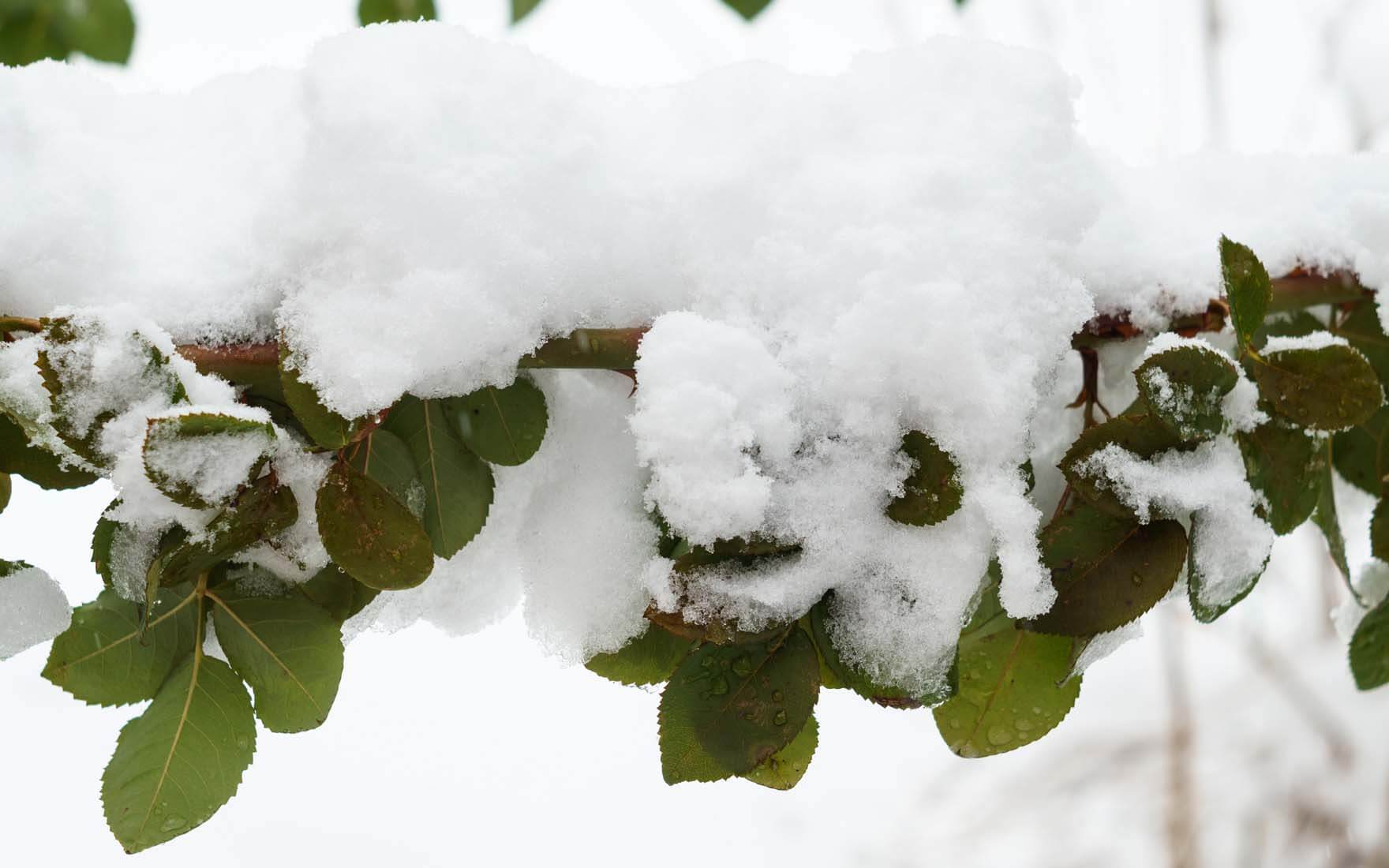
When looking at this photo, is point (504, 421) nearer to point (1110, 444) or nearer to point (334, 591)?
point (334, 591)

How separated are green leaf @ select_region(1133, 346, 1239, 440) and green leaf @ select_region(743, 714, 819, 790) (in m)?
0.19

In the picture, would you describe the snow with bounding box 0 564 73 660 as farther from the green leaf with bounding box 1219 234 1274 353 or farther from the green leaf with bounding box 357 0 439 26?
the green leaf with bounding box 357 0 439 26

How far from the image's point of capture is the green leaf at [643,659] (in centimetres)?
44

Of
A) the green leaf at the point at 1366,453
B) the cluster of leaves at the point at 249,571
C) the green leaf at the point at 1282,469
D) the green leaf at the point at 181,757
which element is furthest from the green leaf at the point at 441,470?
the green leaf at the point at 1366,453

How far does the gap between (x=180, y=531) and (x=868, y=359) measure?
273mm

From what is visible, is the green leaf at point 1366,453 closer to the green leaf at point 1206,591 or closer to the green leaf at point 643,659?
the green leaf at point 1206,591

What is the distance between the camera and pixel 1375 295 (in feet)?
1.75

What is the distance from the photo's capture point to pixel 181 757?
0.41 m

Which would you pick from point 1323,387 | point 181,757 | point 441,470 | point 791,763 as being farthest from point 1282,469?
point 181,757

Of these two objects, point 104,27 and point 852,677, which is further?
point 104,27

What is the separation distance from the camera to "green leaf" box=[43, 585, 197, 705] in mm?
411

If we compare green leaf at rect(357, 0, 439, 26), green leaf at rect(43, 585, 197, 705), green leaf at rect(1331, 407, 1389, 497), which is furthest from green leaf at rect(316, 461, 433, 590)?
green leaf at rect(357, 0, 439, 26)

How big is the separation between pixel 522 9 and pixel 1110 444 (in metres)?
0.63

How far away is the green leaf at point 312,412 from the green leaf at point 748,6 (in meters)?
0.57
